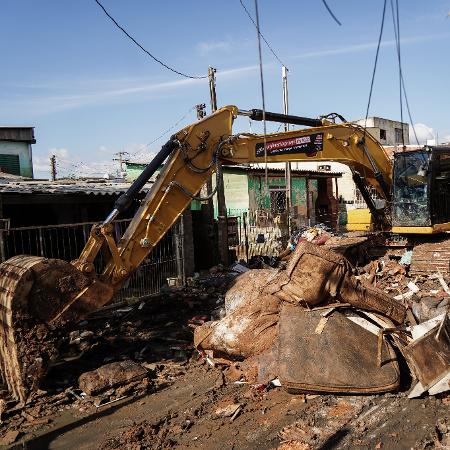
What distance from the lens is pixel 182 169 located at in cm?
745

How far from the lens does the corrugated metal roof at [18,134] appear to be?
69.8 feet

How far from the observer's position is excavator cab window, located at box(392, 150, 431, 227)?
10.1 m

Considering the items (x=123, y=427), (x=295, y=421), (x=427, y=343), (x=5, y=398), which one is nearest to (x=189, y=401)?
(x=123, y=427)

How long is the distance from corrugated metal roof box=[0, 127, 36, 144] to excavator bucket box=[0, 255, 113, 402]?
693 inches

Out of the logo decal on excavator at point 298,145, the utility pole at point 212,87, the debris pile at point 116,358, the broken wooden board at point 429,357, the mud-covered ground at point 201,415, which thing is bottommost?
the mud-covered ground at point 201,415

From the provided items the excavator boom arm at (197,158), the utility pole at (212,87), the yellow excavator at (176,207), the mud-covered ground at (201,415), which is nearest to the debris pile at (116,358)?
the mud-covered ground at (201,415)

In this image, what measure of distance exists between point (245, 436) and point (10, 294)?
325cm

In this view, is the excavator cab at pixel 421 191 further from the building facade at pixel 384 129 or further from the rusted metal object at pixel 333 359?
the building facade at pixel 384 129

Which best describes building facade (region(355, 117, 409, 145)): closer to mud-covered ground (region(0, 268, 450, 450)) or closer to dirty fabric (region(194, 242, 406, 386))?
dirty fabric (region(194, 242, 406, 386))

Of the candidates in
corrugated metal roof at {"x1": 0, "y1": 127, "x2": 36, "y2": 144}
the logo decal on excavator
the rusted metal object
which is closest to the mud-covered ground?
the rusted metal object

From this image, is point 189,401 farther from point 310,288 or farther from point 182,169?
point 182,169

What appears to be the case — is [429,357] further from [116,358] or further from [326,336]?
[116,358]

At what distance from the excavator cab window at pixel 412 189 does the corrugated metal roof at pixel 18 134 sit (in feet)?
58.2

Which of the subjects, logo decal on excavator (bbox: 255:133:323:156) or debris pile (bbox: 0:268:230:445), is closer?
debris pile (bbox: 0:268:230:445)
